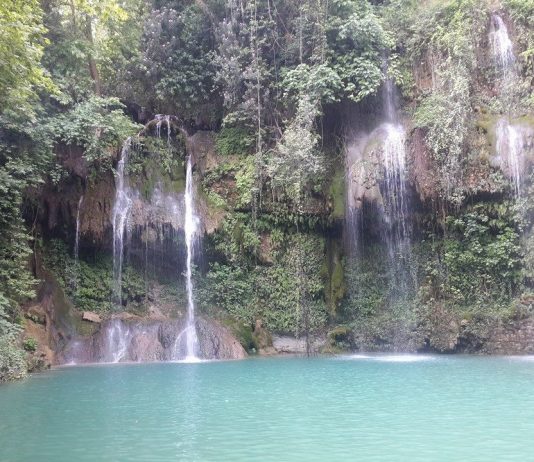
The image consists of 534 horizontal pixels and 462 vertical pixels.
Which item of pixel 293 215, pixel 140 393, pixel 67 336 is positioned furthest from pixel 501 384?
pixel 67 336

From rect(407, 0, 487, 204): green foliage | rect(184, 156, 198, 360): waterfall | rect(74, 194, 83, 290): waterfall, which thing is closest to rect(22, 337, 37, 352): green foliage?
rect(74, 194, 83, 290): waterfall

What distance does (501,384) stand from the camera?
9469 mm

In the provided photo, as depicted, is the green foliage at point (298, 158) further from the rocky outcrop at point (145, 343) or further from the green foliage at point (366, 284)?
the rocky outcrop at point (145, 343)

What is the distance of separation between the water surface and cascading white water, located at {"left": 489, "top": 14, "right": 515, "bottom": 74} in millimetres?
10810

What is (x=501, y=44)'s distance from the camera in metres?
18.3

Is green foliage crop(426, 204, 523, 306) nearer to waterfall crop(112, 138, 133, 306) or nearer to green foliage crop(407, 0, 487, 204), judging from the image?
green foliage crop(407, 0, 487, 204)

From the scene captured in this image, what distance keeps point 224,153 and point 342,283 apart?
247 inches

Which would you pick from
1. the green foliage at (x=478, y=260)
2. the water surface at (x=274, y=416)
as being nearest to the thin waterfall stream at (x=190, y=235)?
the water surface at (x=274, y=416)

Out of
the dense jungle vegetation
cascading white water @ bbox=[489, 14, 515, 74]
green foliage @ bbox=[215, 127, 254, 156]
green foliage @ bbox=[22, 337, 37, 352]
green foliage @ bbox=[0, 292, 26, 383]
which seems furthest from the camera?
green foliage @ bbox=[215, 127, 254, 156]

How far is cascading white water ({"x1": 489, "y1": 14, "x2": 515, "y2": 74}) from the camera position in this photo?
1809 cm

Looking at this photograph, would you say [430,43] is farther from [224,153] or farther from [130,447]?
[130,447]

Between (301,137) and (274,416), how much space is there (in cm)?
1173

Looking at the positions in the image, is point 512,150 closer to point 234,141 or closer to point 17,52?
point 234,141

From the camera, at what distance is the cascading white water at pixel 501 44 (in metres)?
18.1
